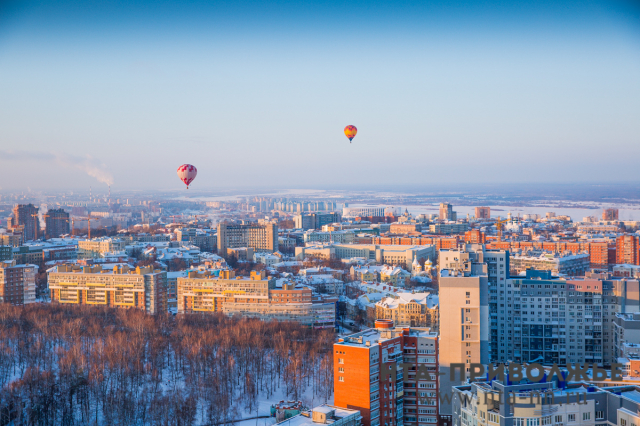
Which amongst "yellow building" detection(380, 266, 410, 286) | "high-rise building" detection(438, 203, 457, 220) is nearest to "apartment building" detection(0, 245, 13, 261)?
"yellow building" detection(380, 266, 410, 286)

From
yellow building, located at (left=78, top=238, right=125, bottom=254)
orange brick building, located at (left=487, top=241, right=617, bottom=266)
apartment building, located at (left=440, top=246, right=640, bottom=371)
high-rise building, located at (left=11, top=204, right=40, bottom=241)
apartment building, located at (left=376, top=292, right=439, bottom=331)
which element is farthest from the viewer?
high-rise building, located at (left=11, top=204, right=40, bottom=241)

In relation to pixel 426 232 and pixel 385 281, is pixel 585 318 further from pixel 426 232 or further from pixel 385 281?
pixel 426 232

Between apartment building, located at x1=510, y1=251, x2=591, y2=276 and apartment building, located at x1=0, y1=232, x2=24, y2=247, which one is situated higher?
apartment building, located at x1=0, y1=232, x2=24, y2=247

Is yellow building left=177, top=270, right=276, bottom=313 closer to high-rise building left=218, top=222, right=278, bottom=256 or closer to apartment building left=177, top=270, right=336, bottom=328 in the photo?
apartment building left=177, top=270, right=336, bottom=328

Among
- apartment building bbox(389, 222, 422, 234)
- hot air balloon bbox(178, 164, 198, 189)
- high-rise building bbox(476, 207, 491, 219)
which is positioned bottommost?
apartment building bbox(389, 222, 422, 234)

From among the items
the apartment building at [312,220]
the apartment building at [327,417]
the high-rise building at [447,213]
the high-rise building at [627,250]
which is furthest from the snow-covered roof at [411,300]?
the high-rise building at [447,213]

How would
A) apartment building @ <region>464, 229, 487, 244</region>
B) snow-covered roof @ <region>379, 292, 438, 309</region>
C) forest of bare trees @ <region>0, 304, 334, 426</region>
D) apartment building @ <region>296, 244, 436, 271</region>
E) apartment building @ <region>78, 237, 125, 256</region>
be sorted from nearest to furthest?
forest of bare trees @ <region>0, 304, 334, 426</region>
snow-covered roof @ <region>379, 292, 438, 309</region>
apartment building @ <region>296, 244, 436, 271</region>
apartment building @ <region>78, 237, 125, 256</region>
apartment building @ <region>464, 229, 487, 244</region>

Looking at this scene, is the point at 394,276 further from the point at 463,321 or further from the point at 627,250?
the point at 463,321
